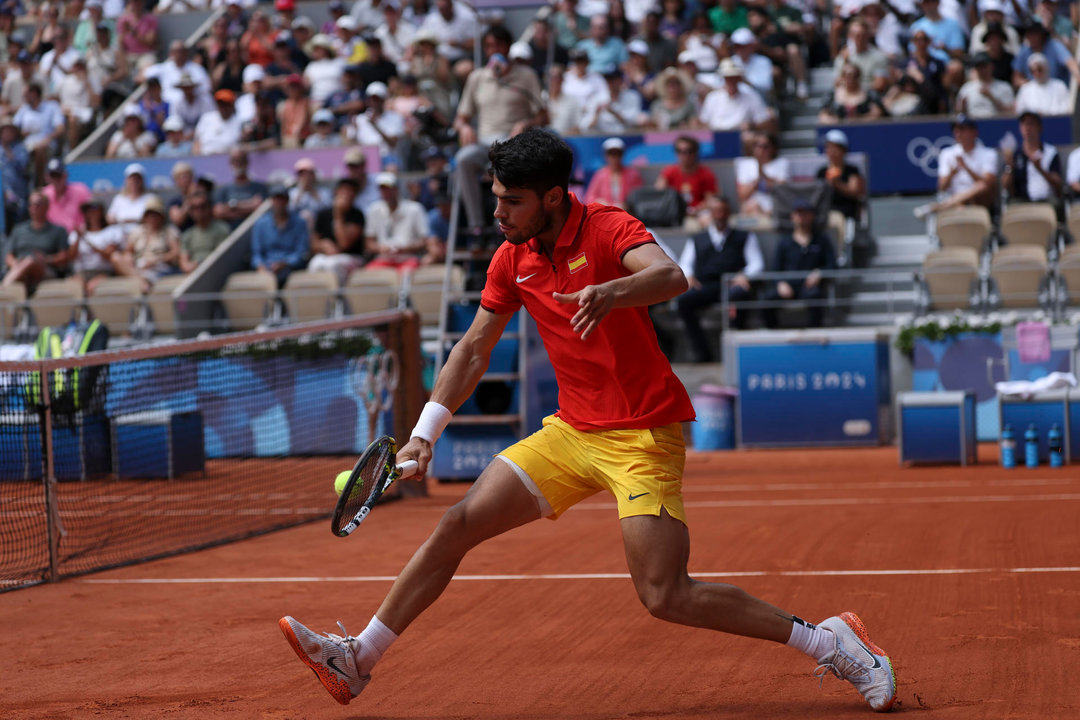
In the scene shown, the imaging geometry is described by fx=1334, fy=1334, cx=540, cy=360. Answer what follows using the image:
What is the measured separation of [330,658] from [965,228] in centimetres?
Result: 1205

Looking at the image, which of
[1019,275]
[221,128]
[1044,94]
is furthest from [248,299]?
[1044,94]

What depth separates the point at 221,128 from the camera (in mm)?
19266

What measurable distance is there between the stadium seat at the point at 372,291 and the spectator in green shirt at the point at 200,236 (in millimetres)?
2437

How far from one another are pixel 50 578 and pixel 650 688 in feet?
14.7

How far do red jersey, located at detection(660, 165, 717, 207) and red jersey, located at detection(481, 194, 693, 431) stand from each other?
11398mm

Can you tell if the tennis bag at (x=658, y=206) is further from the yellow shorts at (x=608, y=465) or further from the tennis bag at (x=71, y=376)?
the yellow shorts at (x=608, y=465)

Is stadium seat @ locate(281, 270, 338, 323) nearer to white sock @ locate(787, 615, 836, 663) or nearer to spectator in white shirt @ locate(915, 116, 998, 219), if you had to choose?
spectator in white shirt @ locate(915, 116, 998, 219)

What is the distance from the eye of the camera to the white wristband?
456 centimetres

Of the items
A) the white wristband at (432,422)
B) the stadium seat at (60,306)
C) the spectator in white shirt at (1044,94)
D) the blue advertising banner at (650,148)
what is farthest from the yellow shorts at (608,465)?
the spectator in white shirt at (1044,94)

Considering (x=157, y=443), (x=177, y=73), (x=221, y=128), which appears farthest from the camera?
(x=177, y=73)

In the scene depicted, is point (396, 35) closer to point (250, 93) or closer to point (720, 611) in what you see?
point (250, 93)

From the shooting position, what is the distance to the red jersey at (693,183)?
622 inches

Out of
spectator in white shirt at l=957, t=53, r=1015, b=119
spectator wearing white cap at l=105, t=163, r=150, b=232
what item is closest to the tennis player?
spectator in white shirt at l=957, t=53, r=1015, b=119

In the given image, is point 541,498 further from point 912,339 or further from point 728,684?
point 912,339
